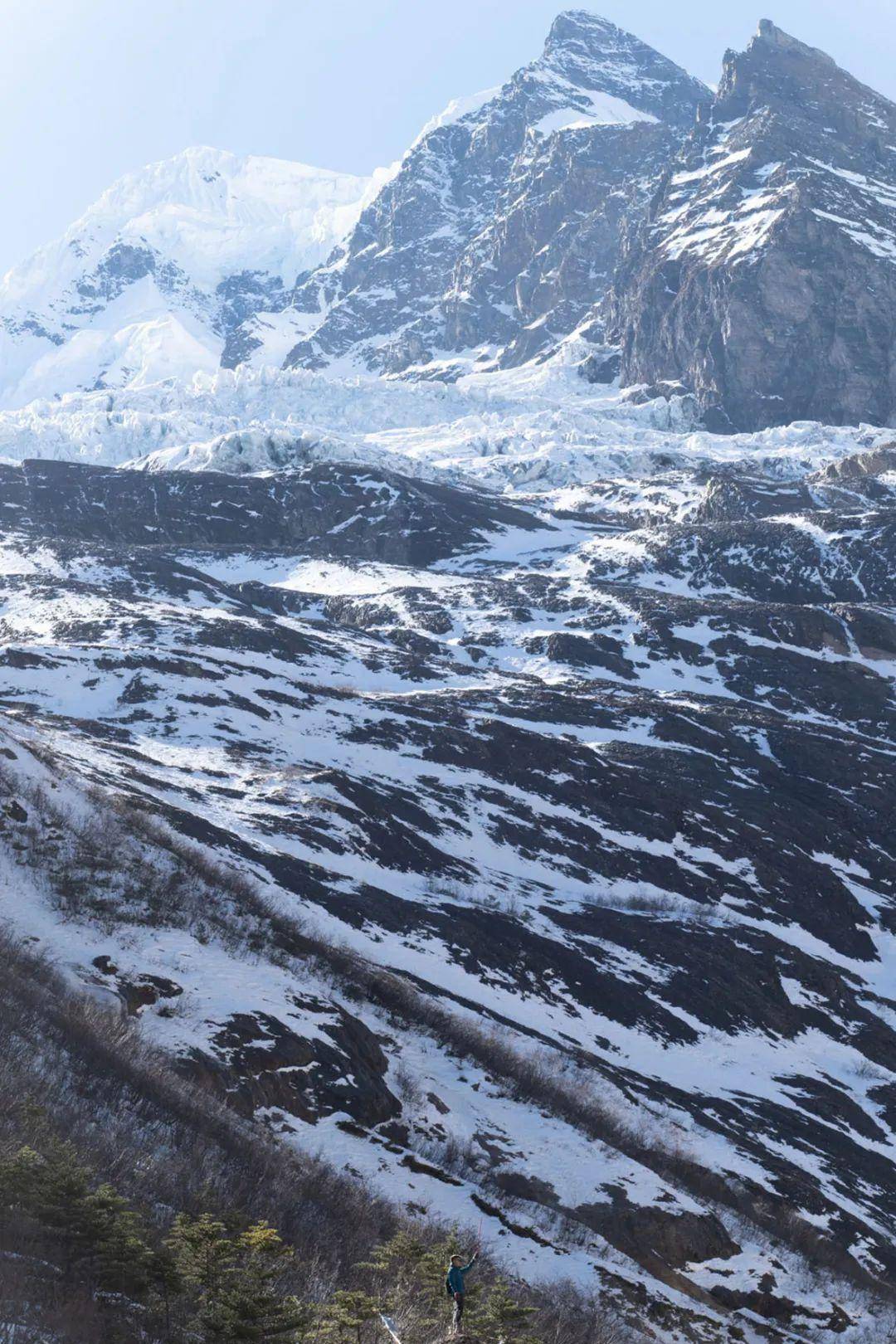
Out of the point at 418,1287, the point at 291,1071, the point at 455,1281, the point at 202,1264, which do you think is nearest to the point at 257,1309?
the point at 202,1264

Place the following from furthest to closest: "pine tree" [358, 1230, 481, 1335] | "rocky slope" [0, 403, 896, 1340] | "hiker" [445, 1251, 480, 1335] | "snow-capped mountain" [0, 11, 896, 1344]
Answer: "rocky slope" [0, 403, 896, 1340] < "snow-capped mountain" [0, 11, 896, 1344] < "pine tree" [358, 1230, 481, 1335] < "hiker" [445, 1251, 480, 1335]

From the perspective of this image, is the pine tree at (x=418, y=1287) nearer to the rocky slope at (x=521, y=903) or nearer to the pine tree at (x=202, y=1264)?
the pine tree at (x=202, y=1264)

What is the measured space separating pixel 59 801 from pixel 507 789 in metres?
43.4

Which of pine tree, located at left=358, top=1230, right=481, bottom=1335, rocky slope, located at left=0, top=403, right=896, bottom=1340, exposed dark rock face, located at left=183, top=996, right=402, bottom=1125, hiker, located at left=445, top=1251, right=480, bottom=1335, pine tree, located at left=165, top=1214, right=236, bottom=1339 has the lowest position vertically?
rocky slope, located at left=0, top=403, right=896, bottom=1340

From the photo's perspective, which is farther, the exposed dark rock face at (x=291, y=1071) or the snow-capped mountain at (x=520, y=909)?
the snow-capped mountain at (x=520, y=909)

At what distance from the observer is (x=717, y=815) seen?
8025cm

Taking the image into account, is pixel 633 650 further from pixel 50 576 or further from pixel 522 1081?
pixel 522 1081

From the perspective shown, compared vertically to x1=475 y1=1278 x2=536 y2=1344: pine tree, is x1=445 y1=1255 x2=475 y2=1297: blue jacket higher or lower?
higher

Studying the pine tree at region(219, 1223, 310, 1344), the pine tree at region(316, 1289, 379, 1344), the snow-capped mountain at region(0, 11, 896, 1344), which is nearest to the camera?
the pine tree at region(219, 1223, 310, 1344)

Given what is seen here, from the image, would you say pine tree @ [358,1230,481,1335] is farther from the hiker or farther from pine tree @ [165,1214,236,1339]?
pine tree @ [165,1214,236,1339]

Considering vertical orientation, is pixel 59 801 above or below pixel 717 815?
above

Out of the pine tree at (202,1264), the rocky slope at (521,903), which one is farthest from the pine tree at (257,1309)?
the rocky slope at (521,903)

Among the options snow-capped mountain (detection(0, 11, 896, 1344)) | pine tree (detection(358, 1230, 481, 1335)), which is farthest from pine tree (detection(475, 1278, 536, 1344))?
snow-capped mountain (detection(0, 11, 896, 1344))

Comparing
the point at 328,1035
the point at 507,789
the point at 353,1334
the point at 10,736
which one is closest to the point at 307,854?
the point at 10,736
